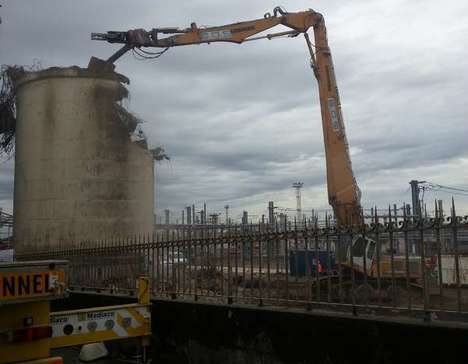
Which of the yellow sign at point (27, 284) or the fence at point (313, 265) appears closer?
the yellow sign at point (27, 284)

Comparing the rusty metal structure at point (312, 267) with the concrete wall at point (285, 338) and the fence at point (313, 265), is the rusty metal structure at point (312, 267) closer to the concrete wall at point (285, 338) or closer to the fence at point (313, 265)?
the fence at point (313, 265)

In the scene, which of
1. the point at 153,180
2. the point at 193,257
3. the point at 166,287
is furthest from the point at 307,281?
the point at 153,180

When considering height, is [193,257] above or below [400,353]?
above

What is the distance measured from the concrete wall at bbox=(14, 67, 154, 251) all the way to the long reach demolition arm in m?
3.17

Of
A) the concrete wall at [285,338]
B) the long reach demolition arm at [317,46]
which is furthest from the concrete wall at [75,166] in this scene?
the concrete wall at [285,338]

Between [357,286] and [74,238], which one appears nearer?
Answer: [357,286]

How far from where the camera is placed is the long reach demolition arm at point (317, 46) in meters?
16.4

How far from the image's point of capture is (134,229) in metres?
22.5

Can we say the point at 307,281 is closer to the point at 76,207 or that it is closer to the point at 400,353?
the point at 400,353

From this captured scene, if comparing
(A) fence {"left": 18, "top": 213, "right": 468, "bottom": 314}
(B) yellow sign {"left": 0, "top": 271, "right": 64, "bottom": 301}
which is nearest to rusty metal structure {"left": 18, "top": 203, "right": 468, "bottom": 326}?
(A) fence {"left": 18, "top": 213, "right": 468, "bottom": 314}

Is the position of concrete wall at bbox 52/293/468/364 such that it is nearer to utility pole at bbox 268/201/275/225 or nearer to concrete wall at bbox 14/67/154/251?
utility pole at bbox 268/201/275/225

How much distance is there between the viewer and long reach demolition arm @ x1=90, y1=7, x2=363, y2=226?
16.4 metres

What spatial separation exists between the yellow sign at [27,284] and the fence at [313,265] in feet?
10.8

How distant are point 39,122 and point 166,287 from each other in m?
15.5
